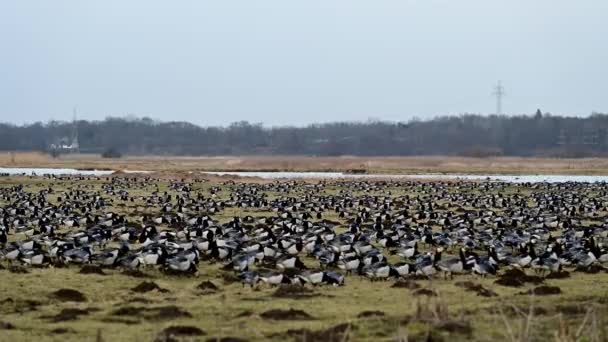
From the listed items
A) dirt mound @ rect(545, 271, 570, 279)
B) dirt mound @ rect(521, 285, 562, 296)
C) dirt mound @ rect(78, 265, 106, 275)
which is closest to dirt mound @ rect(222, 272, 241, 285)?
dirt mound @ rect(78, 265, 106, 275)

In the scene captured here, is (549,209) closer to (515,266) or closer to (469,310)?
(515,266)

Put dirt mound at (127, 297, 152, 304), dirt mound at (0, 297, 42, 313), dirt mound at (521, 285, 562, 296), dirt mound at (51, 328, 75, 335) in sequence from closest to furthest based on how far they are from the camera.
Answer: dirt mound at (51, 328, 75, 335), dirt mound at (0, 297, 42, 313), dirt mound at (127, 297, 152, 304), dirt mound at (521, 285, 562, 296)

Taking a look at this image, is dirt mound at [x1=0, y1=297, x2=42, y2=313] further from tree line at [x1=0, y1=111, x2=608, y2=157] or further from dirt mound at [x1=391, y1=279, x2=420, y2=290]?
tree line at [x1=0, y1=111, x2=608, y2=157]

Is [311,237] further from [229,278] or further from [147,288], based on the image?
[147,288]

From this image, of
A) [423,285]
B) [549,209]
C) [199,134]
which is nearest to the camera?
[423,285]

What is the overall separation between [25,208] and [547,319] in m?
23.9

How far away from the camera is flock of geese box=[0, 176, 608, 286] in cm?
1764

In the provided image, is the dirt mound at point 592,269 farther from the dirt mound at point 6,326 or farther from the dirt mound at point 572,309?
the dirt mound at point 6,326

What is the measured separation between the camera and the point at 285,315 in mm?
12805

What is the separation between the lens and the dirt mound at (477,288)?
14828mm

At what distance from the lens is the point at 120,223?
26875 millimetres

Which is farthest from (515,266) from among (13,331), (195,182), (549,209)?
(195,182)

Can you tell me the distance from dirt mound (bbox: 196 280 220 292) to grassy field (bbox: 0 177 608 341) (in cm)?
9

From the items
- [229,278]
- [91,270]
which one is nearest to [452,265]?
[229,278]
